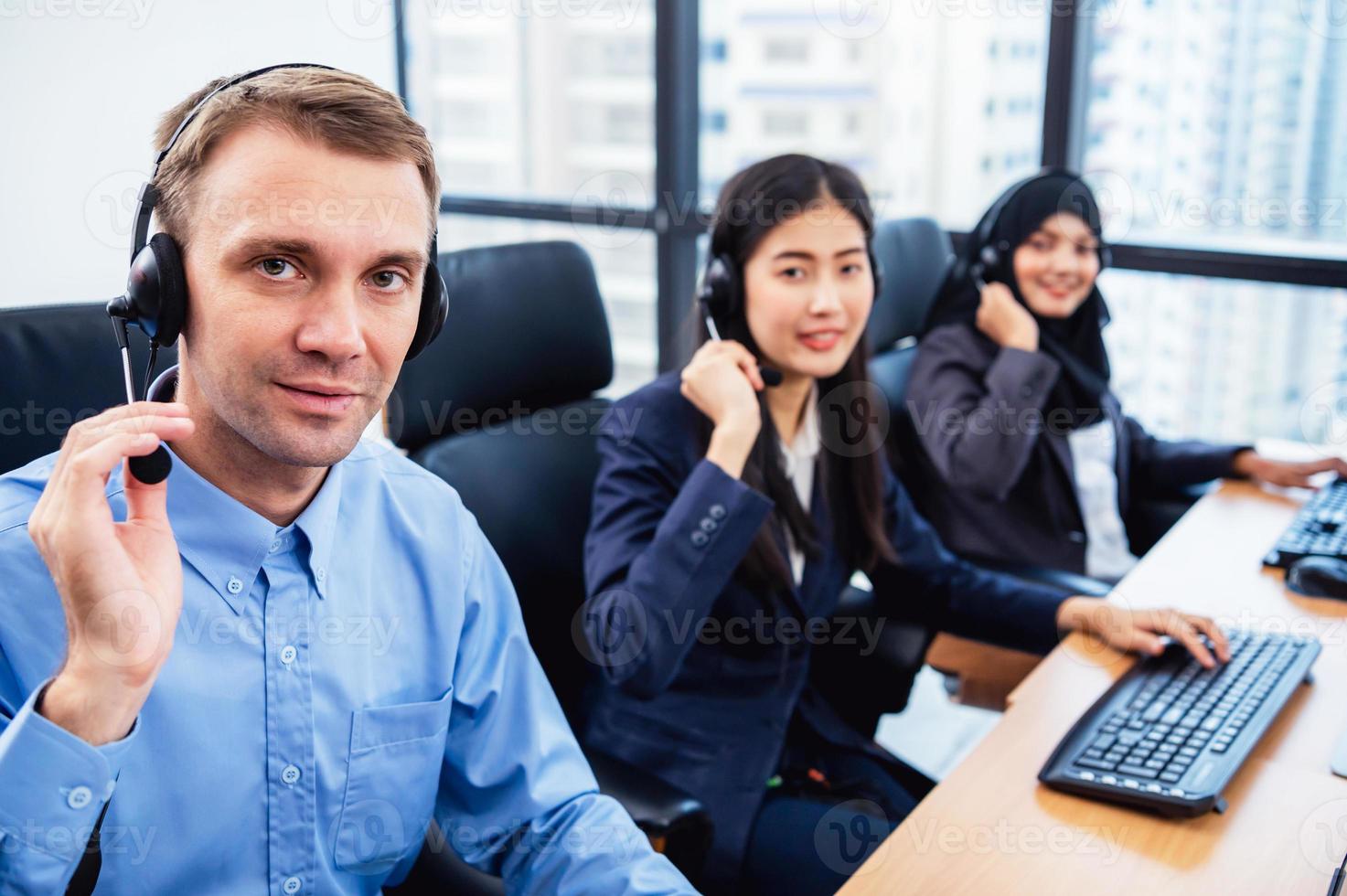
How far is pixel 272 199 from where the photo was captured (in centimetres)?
89

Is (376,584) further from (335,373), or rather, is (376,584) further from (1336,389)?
(1336,389)

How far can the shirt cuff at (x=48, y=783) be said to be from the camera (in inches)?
29.5

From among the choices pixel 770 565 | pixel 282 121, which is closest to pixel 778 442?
pixel 770 565

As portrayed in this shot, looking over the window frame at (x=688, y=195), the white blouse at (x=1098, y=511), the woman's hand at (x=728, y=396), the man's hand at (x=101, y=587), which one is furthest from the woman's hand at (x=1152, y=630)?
the window frame at (x=688, y=195)

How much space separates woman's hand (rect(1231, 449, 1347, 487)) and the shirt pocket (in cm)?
158

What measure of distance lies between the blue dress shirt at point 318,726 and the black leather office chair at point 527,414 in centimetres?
33

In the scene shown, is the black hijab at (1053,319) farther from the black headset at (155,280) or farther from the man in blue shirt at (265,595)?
the black headset at (155,280)

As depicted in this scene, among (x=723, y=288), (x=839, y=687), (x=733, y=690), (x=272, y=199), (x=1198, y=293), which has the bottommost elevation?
(x=839, y=687)

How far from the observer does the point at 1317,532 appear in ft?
5.82

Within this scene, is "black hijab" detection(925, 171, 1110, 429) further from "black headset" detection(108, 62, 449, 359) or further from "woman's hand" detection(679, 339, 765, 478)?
"black headset" detection(108, 62, 449, 359)

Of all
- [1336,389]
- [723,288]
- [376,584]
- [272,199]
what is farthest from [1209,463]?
[272,199]

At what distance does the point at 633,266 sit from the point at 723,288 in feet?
7.27

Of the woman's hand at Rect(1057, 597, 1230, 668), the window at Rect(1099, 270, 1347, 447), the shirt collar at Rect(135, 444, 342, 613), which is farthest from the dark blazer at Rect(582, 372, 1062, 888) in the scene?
the window at Rect(1099, 270, 1347, 447)

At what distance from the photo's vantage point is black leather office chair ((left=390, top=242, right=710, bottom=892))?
1480 millimetres
